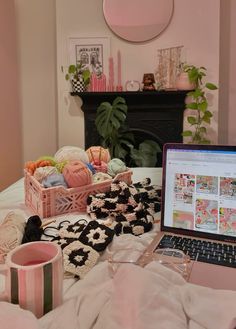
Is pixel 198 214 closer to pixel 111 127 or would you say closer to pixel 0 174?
pixel 111 127

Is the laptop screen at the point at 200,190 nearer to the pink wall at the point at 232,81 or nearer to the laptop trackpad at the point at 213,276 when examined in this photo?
the laptop trackpad at the point at 213,276

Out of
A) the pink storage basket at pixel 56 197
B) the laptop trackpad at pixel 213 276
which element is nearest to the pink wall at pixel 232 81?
the pink storage basket at pixel 56 197

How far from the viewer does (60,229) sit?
0.95 meters

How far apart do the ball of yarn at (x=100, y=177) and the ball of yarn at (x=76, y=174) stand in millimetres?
64

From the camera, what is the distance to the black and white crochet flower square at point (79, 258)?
2.38ft

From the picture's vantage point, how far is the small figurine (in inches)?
115

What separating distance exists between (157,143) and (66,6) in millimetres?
1537

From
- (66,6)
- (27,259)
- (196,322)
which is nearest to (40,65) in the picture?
(66,6)

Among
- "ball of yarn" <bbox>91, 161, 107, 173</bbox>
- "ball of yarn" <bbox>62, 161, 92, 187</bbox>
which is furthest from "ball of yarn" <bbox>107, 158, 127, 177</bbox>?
"ball of yarn" <bbox>62, 161, 92, 187</bbox>

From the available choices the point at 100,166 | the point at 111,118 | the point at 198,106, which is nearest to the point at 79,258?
the point at 100,166

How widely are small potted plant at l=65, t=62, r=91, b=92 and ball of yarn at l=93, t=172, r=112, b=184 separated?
185 cm

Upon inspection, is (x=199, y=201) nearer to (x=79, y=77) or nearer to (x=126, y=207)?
(x=126, y=207)

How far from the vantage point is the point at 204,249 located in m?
0.81

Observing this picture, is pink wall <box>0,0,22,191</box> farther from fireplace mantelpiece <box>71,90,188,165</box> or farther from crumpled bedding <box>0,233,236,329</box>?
crumpled bedding <box>0,233,236,329</box>
